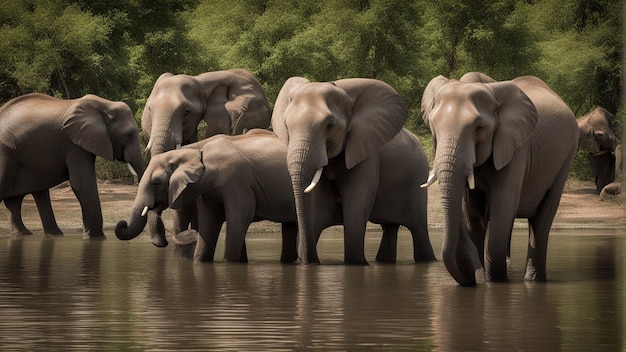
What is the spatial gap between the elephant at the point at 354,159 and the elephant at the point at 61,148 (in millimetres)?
5569

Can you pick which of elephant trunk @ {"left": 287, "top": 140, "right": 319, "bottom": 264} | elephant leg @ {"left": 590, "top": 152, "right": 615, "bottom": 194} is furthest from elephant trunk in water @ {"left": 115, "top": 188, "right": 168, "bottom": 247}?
elephant leg @ {"left": 590, "top": 152, "right": 615, "bottom": 194}

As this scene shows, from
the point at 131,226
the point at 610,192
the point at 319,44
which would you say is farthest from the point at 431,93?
the point at 319,44

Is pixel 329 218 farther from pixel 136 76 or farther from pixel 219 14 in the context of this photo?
pixel 219 14

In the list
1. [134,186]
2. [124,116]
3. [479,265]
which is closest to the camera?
[479,265]

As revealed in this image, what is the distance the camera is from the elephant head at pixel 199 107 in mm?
21062

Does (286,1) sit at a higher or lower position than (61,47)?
higher

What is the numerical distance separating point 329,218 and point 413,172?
58.7 inches

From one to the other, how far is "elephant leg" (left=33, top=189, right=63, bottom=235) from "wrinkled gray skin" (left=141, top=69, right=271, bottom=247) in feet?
9.45

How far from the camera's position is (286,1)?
1984 inches

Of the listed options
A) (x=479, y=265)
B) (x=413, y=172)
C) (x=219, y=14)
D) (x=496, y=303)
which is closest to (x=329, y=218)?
(x=413, y=172)

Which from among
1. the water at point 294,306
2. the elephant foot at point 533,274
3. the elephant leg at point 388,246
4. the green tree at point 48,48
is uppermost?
the green tree at point 48,48

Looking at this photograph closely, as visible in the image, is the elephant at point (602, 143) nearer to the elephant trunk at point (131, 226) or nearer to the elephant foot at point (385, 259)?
the elephant foot at point (385, 259)

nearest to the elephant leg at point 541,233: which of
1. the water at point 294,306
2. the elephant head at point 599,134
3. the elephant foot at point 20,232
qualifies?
the water at point 294,306

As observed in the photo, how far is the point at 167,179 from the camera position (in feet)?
59.7
